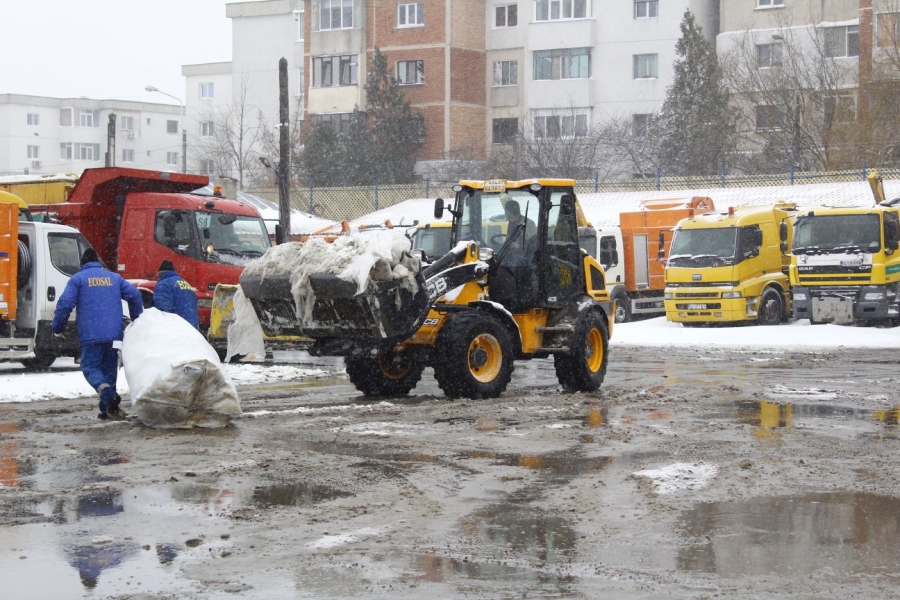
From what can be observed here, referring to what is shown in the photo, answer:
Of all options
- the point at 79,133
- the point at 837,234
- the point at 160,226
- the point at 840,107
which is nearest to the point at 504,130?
the point at 840,107

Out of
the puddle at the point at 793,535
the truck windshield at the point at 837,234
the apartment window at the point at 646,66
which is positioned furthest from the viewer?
the apartment window at the point at 646,66

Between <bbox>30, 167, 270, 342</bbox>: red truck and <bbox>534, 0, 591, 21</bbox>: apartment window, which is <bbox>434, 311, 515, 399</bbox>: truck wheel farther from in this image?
<bbox>534, 0, 591, 21</bbox>: apartment window

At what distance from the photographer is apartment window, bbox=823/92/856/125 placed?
48.0 meters

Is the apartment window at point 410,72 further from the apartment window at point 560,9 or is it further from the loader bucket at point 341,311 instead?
the loader bucket at point 341,311

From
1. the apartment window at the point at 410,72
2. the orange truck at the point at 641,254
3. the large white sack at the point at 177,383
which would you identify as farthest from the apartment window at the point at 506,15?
the large white sack at the point at 177,383

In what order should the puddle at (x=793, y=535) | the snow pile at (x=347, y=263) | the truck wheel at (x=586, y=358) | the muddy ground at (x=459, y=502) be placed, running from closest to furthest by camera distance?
the muddy ground at (x=459, y=502)
the puddle at (x=793, y=535)
the snow pile at (x=347, y=263)
the truck wheel at (x=586, y=358)

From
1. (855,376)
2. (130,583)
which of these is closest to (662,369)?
(855,376)

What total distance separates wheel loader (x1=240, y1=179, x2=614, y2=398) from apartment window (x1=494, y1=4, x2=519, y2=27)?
155ft

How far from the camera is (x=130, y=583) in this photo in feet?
20.1

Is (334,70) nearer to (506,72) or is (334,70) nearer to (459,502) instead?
(506,72)

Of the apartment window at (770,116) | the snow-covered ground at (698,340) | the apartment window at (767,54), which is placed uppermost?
the apartment window at (767,54)

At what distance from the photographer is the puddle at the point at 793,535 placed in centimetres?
649

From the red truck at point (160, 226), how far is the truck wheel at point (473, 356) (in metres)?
7.20

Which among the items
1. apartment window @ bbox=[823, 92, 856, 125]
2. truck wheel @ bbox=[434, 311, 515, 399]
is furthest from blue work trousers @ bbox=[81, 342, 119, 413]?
apartment window @ bbox=[823, 92, 856, 125]
